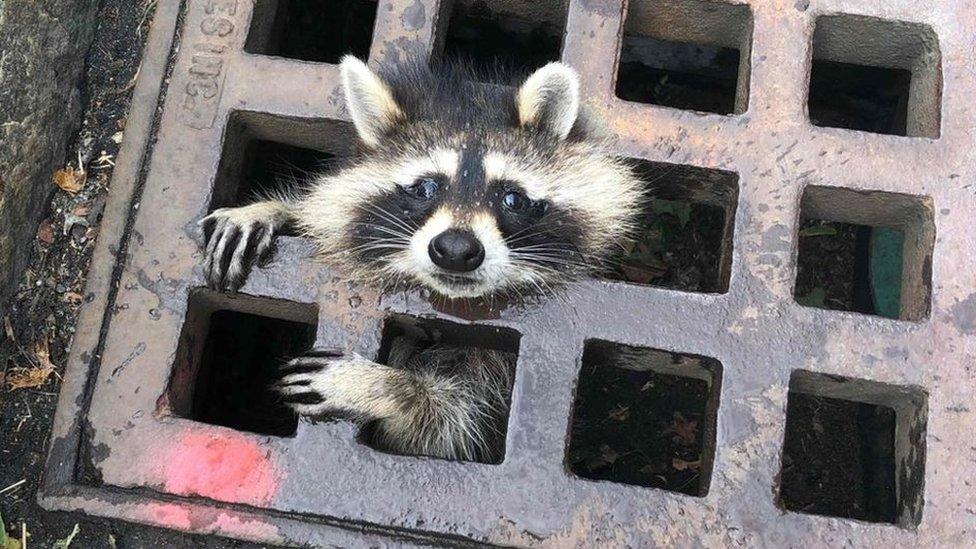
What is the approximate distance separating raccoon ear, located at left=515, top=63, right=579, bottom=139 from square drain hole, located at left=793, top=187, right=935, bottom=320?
500mm

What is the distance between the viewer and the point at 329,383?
161cm

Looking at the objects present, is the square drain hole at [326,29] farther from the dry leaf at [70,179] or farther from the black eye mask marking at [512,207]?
the black eye mask marking at [512,207]

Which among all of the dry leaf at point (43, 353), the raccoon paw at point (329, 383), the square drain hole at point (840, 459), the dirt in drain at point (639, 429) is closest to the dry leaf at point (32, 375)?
the dry leaf at point (43, 353)

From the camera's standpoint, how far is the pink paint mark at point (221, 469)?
5.13 ft

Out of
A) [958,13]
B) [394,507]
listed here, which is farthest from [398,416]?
[958,13]

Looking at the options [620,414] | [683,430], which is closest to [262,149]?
[620,414]

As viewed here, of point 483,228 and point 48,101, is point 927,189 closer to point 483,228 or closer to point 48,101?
point 483,228

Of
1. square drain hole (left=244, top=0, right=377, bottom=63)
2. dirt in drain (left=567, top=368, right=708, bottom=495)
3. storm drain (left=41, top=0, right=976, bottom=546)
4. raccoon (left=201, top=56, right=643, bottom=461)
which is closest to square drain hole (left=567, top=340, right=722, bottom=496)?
dirt in drain (left=567, top=368, right=708, bottom=495)

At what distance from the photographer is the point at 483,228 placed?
1.64 meters

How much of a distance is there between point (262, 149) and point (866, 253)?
1.61m

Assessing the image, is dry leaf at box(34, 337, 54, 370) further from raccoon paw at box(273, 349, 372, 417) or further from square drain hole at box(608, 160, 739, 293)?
square drain hole at box(608, 160, 739, 293)

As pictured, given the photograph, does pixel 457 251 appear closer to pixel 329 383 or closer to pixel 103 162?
pixel 329 383

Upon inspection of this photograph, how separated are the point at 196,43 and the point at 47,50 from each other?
12.5 inches

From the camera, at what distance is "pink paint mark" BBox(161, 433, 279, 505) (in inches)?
61.6
